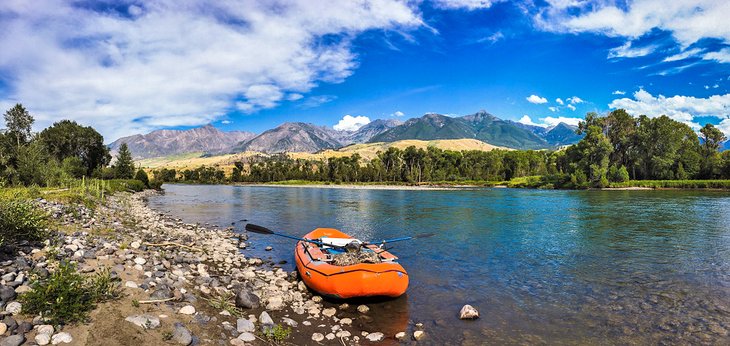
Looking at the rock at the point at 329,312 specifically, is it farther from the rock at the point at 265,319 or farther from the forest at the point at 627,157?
the forest at the point at 627,157

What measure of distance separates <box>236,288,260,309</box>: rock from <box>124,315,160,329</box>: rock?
3032 millimetres

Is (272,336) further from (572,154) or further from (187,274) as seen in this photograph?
(572,154)

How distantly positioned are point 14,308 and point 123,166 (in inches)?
A: 4361

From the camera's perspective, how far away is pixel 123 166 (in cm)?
10175

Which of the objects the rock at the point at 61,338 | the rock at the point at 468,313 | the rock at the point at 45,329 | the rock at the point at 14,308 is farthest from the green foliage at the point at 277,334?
the rock at the point at 468,313

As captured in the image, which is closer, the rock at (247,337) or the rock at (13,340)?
the rock at (13,340)

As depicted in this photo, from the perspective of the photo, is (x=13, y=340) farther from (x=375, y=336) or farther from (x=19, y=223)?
(x=375, y=336)

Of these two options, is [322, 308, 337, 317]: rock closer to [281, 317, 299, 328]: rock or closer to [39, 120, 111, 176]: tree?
[281, 317, 299, 328]: rock

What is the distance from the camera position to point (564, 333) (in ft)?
35.4

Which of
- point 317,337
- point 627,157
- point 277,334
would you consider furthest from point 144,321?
point 627,157

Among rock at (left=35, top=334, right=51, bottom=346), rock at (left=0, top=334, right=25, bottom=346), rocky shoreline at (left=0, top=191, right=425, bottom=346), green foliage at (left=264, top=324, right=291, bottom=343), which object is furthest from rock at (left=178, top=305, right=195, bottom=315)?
rock at (left=0, top=334, right=25, bottom=346)

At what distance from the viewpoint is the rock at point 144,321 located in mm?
8180

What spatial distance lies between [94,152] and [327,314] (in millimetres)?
109295

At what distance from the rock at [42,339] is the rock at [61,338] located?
0.07 metres
